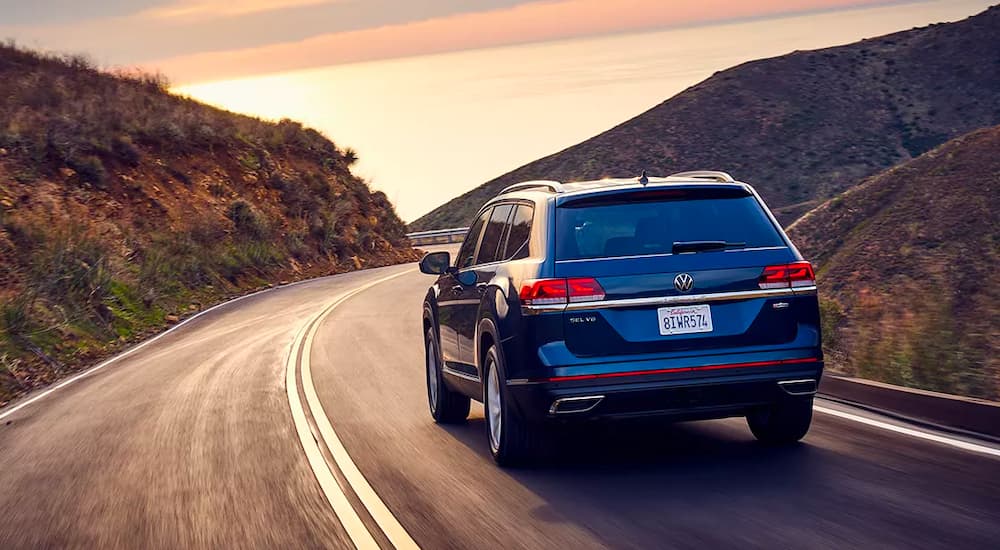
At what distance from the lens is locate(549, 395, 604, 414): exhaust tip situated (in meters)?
7.66

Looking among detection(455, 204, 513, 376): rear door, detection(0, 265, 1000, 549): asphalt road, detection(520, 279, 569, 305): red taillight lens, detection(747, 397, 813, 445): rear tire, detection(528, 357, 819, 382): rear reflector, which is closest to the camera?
detection(0, 265, 1000, 549): asphalt road

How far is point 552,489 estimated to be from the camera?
776 cm

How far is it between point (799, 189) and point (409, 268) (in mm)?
57227

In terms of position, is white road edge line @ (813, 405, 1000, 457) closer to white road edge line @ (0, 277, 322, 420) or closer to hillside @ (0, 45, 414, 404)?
white road edge line @ (0, 277, 322, 420)

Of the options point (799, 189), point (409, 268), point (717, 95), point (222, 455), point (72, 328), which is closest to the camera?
point (222, 455)

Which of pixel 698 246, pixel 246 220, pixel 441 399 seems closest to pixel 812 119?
pixel 246 220

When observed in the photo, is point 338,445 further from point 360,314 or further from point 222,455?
point 360,314

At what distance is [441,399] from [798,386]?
3899 millimetres

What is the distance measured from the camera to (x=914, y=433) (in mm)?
8680

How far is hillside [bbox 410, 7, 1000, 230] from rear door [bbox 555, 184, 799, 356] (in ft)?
276

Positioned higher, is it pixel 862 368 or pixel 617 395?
pixel 617 395

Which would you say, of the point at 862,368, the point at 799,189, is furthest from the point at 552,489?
the point at 799,189

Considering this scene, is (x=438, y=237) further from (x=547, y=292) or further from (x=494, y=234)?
(x=547, y=292)

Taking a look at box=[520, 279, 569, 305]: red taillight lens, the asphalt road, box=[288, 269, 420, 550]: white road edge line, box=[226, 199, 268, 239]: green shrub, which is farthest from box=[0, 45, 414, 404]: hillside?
box=[520, 279, 569, 305]: red taillight lens
